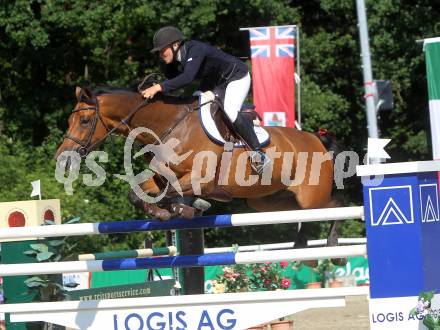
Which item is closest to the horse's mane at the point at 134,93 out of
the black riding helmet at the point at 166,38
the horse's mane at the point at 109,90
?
the horse's mane at the point at 109,90

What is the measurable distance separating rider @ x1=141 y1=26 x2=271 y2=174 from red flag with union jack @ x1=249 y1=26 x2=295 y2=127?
6750 millimetres

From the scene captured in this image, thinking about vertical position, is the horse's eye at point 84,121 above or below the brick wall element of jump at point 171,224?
above

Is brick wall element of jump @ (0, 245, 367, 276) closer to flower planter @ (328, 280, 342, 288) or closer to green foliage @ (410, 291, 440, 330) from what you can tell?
green foliage @ (410, 291, 440, 330)

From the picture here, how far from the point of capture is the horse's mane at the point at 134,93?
19.0ft

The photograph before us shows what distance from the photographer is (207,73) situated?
6086 mm

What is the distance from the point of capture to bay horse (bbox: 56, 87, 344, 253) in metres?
5.54

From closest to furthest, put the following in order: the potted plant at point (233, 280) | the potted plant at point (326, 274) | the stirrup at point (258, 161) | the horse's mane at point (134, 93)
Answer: the horse's mane at point (134, 93) < the stirrup at point (258, 161) < the potted plant at point (233, 280) < the potted plant at point (326, 274)

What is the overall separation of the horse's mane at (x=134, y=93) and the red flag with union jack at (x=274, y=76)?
23.0ft

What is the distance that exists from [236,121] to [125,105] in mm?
785

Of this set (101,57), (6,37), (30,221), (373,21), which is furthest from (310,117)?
(30,221)

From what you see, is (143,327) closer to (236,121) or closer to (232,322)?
(232,322)

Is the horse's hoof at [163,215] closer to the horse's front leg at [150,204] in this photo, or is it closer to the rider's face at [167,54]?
the horse's front leg at [150,204]

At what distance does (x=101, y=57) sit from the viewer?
18.4 meters

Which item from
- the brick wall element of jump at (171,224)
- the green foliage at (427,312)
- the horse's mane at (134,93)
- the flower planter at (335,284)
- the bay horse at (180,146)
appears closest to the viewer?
the green foliage at (427,312)
